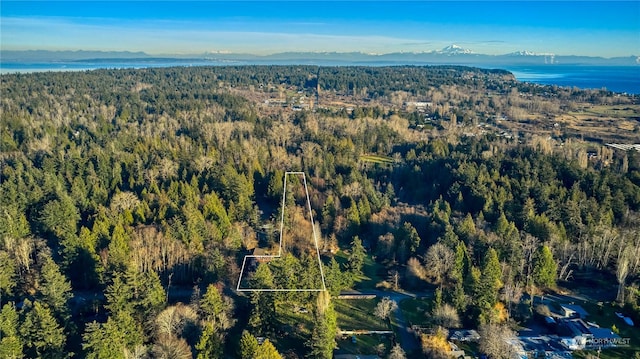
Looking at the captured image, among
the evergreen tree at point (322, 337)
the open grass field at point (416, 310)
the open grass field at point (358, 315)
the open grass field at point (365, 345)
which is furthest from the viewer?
the open grass field at point (416, 310)

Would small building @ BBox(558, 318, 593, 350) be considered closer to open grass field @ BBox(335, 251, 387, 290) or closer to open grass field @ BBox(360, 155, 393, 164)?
open grass field @ BBox(335, 251, 387, 290)

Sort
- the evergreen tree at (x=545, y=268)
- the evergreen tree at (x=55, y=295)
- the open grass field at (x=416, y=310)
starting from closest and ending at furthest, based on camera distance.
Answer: the evergreen tree at (x=55, y=295)
the open grass field at (x=416, y=310)
the evergreen tree at (x=545, y=268)

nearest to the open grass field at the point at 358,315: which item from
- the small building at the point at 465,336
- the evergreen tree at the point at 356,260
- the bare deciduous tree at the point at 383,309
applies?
the bare deciduous tree at the point at 383,309

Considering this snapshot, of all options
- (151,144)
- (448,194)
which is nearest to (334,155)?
(448,194)

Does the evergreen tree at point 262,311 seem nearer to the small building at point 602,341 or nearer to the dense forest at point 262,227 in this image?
the dense forest at point 262,227

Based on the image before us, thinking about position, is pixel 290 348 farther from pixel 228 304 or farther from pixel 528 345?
pixel 528 345

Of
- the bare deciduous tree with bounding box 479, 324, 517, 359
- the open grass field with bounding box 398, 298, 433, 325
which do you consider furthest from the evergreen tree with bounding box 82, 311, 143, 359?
the bare deciduous tree with bounding box 479, 324, 517, 359
